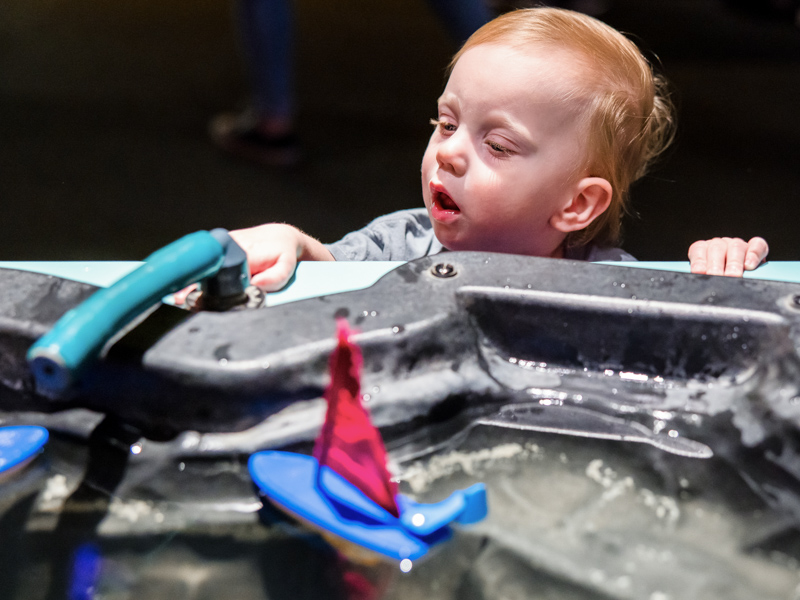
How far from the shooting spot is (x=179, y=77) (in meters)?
2.44

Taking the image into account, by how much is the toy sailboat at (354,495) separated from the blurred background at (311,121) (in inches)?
54.9

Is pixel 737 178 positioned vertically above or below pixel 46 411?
below

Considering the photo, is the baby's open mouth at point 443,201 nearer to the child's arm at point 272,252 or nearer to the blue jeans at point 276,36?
the child's arm at point 272,252

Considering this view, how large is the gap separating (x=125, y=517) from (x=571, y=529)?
11.2 inches

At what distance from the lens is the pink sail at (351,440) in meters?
0.51

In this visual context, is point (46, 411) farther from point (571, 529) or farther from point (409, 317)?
point (571, 529)

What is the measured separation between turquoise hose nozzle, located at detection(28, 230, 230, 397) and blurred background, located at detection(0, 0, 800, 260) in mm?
1324

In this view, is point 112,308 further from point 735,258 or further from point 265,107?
point 265,107

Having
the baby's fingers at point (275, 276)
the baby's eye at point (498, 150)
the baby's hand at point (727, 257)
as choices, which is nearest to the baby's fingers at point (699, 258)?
A: the baby's hand at point (727, 257)

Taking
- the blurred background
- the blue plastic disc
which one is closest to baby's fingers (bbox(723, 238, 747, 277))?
the blue plastic disc

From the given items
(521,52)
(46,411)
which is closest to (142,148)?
(521,52)

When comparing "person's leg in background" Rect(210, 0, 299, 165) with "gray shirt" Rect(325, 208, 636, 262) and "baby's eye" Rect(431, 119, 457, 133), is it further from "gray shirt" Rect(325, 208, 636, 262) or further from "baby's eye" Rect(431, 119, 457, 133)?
"baby's eye" Rect(431, 119, 457, 133)

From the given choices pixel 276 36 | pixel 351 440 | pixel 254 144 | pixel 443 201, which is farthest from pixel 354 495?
pixel 254 144

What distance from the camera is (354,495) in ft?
1.67
